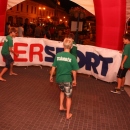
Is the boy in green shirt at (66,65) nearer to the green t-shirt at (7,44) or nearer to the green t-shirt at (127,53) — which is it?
the green t-shirt at (127,53)

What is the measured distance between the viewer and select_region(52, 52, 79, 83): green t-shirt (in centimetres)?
486

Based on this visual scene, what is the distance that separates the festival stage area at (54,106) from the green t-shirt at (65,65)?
0.92 metres

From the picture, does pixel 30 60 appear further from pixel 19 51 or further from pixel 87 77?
pixel 87 77

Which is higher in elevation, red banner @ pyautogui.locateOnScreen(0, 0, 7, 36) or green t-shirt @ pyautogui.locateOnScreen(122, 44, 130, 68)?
red banner @ pyautogui.locateOnScreen(0, 0, 7, 36)

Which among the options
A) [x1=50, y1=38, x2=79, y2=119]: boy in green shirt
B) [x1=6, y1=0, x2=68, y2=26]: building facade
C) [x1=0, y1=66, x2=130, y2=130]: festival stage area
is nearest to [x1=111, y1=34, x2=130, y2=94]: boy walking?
[x1=0, y1=66, x2=130, y2=130]: festival stage area

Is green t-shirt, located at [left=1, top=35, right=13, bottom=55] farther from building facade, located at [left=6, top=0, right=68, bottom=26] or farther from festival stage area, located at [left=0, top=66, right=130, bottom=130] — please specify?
building facade, located at [left=6, top=0, right=68, bottom=26]

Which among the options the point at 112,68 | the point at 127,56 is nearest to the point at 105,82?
the point at 112,68

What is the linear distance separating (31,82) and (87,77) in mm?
2477

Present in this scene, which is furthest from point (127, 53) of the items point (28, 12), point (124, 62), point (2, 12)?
point (28, 12)

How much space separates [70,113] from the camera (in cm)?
541

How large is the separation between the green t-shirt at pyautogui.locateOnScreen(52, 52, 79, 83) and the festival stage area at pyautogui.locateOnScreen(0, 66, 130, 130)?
0.92m

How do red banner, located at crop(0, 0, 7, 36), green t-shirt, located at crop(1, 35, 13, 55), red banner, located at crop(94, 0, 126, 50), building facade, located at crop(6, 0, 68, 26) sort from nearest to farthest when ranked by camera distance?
green t-shirt, located at crop(1, 35, 13, 55)
red banner, located at crop(94, 0, 126, 50)
red banner, located at crop(0, 0, 7, 36)
building facade, located at crop(6, 0, 68, 26)

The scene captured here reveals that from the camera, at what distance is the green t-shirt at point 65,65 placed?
191 inches

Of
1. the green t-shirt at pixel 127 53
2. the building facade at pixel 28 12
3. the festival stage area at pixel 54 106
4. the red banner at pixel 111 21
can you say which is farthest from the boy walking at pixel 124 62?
the building facade at pixel 28 12
